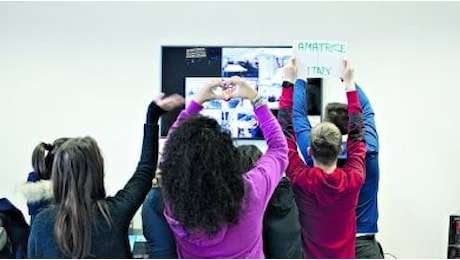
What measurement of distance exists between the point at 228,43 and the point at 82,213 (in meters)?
2.49

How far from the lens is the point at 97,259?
1580 millimetres

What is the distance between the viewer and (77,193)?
5.15 ft

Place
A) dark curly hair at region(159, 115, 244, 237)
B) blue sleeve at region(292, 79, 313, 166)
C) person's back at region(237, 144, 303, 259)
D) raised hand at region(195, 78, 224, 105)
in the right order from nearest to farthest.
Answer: dark curly hair at region(159, 115, 244, 237)
raised hand at region(195, 78, 224, 105)
person's back at region(237, 144, 303, 259)
blue sleeve at region(292, 79, 313, 166)

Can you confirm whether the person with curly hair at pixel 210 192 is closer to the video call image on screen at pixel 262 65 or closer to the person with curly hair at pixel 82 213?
the person with curly hair at pixel 82 213

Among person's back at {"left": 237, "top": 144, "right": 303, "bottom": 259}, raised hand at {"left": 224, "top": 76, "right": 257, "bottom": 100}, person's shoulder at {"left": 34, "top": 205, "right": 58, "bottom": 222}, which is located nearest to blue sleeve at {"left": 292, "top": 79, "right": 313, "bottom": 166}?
person's back at {"left": 237, "top": 144, "right": 303, "bottom": 259}

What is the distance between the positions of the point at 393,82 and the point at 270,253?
93.8 inches

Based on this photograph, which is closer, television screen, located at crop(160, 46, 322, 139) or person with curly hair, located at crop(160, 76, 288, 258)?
person with curly hair, located at crop(160, 76, 288, 258)

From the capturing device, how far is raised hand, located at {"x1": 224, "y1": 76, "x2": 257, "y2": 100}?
171cm

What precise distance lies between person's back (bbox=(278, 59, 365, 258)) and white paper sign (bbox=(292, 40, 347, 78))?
0.55ft

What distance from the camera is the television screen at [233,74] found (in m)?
3.84

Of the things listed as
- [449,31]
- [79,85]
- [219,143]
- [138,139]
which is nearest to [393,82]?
[449,31]

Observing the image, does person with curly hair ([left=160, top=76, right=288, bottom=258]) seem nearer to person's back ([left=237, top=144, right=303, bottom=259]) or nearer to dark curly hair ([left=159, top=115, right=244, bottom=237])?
dark curly hair ([left=159, top=115, right=244, bottom=237])

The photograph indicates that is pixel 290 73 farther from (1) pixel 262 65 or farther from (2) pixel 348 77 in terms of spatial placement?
(1) pixel 262 65

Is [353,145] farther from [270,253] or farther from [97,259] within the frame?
[97,259]
